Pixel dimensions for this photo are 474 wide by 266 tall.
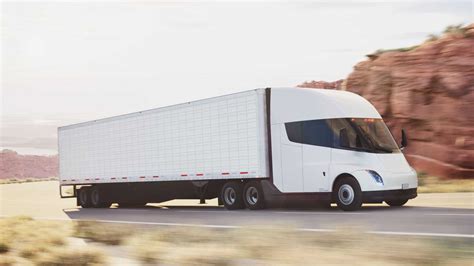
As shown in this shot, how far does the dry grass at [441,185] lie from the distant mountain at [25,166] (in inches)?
4275

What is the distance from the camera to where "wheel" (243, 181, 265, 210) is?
20.9 m

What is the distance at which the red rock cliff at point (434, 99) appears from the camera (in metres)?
35.1

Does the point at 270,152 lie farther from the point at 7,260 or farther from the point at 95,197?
the point at 7,260

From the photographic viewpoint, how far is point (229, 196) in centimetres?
2209

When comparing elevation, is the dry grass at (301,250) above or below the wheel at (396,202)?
above

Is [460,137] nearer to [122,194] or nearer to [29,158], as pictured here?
[122,194]

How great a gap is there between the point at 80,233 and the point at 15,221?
333cm

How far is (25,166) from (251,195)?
124 m

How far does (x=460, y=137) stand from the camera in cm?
3516

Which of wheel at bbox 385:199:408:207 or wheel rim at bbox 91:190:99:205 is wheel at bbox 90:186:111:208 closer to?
wheel rim at bbox 91:190:99:205

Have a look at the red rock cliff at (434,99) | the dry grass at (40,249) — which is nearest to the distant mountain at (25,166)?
the red rock cliff at (434,99)

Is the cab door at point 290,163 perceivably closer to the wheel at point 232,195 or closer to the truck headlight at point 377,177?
the wheel at point 232,195

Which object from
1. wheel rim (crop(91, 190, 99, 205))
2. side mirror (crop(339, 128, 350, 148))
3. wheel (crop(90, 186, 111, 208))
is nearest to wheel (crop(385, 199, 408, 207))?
side mirror (crop(339, 128, 350, 148))

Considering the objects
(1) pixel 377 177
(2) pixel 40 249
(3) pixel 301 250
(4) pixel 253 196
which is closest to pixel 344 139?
(1) pixel 377 177
